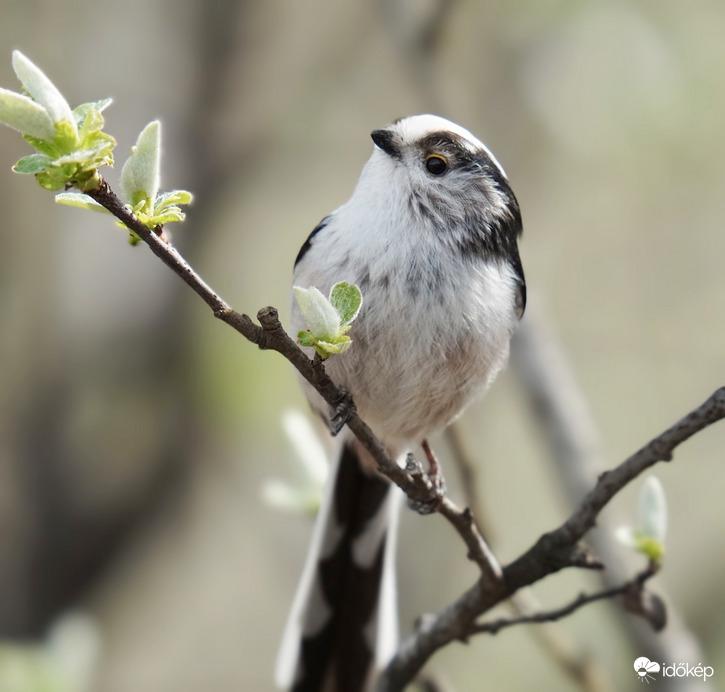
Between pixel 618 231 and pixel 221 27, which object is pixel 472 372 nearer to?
pixel 221 27

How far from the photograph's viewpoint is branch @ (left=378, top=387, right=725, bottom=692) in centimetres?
152

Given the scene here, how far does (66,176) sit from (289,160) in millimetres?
3666

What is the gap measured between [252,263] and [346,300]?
431cm

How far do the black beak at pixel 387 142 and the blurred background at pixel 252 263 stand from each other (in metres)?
0.92

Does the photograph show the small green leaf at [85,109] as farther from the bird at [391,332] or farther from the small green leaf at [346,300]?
the bird at [391,332]

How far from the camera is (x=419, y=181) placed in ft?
7.48

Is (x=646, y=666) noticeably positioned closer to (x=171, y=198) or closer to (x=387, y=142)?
(x=387, y=142)

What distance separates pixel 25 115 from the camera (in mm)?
1210

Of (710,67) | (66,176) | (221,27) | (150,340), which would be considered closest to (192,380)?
(150,340)

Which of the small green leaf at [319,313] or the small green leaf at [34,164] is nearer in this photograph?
the small green leaf at [34,164]

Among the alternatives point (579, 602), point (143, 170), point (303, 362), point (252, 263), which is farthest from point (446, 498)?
point (252, 263)

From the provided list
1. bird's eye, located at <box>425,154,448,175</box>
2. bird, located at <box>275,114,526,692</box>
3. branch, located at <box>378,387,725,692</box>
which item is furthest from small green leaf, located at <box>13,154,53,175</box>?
bird's eye, located at <box>425,154,448,175</box>

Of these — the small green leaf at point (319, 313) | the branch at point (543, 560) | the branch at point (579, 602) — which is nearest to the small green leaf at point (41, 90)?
the small green leaf at point (319, 313)

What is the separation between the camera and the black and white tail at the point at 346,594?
8.11 feet
